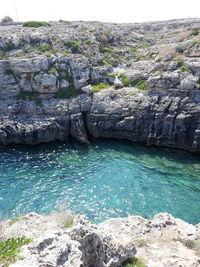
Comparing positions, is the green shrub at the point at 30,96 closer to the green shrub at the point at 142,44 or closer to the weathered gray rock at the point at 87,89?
the weathered gray rock at the point at 87,89

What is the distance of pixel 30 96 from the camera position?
3978cm

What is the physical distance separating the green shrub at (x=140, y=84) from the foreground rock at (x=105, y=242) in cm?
2516

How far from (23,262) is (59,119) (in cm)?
3025

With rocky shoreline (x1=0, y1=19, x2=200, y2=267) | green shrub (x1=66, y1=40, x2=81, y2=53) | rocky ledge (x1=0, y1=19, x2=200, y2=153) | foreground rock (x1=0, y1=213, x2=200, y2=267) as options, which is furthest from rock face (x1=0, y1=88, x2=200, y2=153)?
foreground rock (x1=0, y1=213, x2=200, y2=267)

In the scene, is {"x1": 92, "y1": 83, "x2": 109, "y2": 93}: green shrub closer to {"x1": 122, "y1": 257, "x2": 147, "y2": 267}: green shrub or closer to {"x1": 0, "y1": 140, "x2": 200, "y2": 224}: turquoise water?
{"x1": 0, "y1": 140, "x2": 200, "y2": 224}: turquoise water

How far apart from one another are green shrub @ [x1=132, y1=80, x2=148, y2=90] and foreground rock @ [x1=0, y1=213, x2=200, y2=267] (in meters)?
25.2

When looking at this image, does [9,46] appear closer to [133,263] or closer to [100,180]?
[100,180]

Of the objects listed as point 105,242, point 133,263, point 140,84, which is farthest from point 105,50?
point 133,263

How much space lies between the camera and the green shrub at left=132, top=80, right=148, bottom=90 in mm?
38578

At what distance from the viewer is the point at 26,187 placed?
2550 cm

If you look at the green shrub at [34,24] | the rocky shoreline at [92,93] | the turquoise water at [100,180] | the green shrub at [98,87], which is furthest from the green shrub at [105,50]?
the turquoise water at [100,180]

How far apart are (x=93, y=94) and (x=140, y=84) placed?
26.6 feet

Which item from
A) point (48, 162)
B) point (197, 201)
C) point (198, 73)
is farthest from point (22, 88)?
point (197, 201)

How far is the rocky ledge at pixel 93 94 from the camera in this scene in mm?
34000
